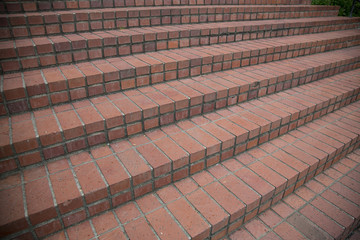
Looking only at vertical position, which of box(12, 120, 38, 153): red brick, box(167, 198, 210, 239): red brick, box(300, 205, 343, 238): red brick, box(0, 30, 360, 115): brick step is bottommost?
box(300, 205, 343, 238): red brick

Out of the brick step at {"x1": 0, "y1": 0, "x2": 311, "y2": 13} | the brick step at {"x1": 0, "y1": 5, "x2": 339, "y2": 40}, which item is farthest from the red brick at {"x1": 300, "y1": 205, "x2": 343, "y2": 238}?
the brick step at {"x1": 0, "y1": 0, "x2": 311, "y2": 13}

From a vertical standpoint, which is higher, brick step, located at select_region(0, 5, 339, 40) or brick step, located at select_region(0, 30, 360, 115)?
brick step, located at select_region(0, 5, 339, 40)

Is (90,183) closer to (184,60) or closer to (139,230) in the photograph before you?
(139,230)

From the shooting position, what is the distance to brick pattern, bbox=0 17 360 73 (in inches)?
89.0

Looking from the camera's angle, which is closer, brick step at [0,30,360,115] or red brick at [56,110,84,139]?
red brick at [56,110,84,139]

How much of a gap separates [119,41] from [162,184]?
1.78 metres

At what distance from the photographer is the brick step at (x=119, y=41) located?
89.9 inches

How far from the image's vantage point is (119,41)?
2713 millimetres

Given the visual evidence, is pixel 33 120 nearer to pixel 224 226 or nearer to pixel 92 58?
pixel 92 58

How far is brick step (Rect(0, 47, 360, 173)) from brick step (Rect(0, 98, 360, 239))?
10cm

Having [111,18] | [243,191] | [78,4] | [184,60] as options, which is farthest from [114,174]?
[78,4]

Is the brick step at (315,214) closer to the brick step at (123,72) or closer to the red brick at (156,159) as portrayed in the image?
the red brick at (156,159)

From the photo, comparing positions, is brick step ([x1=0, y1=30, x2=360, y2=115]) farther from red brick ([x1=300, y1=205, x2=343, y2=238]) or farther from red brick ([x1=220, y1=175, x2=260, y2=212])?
red brick ([x1=300, y1=205, x2=343, y2=238])

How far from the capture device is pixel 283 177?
2.05 m
